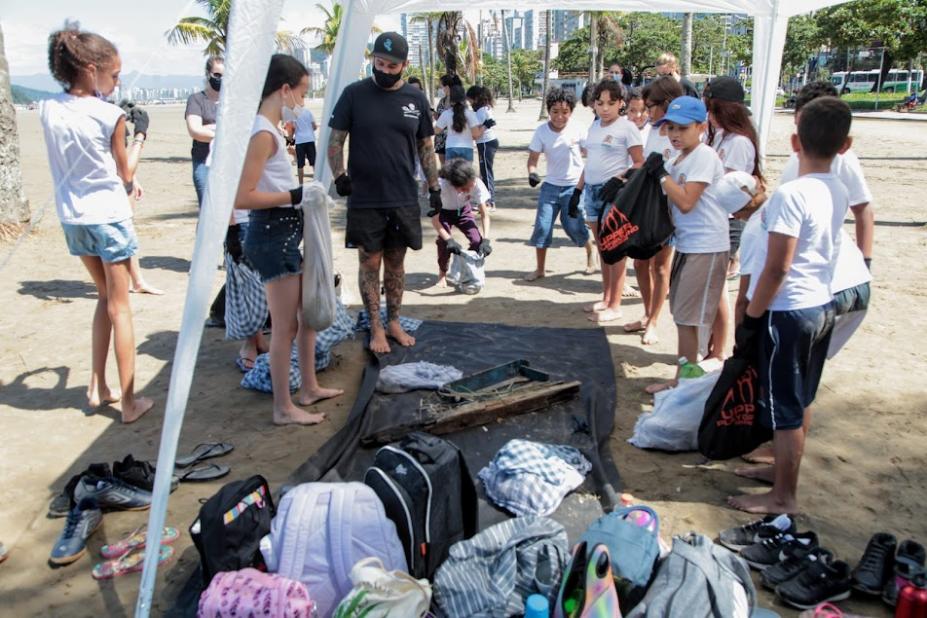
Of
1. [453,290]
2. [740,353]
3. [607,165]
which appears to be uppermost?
[607,165]

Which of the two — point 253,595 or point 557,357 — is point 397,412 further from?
point 253,595

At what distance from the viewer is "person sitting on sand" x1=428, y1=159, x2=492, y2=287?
→ 6348 mm

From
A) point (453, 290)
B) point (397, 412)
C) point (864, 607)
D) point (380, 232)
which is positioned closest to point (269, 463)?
point (397, 412)

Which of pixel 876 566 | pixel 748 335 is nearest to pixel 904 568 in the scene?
pixel 876 566

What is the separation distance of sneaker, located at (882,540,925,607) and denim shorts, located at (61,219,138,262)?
3853 millimetres

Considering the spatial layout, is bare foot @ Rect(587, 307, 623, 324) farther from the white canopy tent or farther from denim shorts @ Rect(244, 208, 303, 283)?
the white canopy tent

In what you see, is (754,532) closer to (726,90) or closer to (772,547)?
(772,547)

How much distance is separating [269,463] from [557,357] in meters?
2.18

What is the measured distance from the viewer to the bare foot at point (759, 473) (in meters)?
3.44

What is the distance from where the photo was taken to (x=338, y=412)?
423cm

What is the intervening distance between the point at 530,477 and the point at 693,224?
5.96 ft

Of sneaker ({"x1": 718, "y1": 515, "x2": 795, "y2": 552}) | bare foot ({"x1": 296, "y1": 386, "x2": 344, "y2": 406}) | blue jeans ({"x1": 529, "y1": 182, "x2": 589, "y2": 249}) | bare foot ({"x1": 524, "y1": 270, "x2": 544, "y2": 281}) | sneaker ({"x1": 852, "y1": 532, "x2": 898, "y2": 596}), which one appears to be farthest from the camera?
bare foot ({"x1": 524, "y1": 270, "x2": 544, "y2": 281})

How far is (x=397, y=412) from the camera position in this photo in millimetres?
4121

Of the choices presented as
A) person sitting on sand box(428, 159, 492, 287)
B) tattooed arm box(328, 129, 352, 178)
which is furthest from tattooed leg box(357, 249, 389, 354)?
person sitting on sand box(428, 159, 492, 287)
